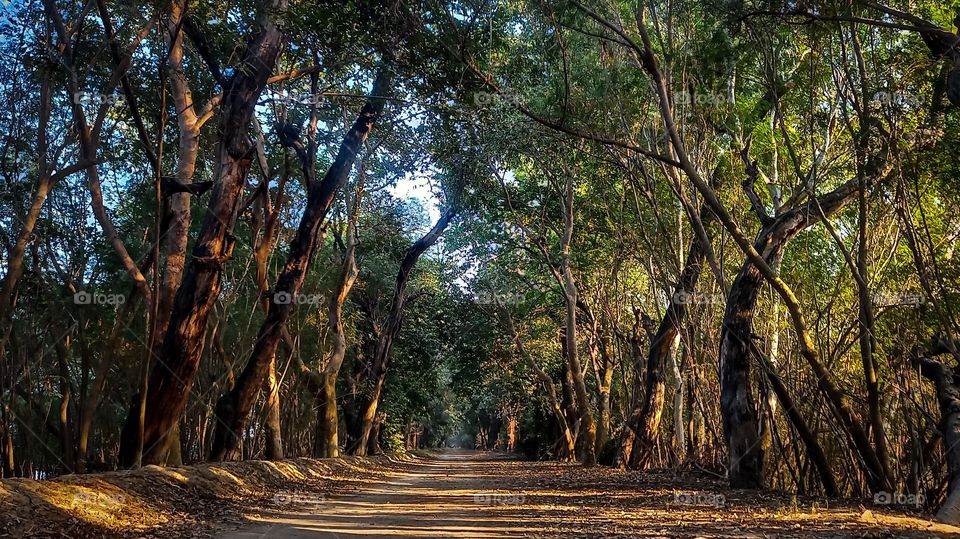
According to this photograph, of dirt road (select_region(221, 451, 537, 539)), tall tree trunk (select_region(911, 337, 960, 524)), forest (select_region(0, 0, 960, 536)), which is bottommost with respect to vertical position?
dirt road (select_region(221, 451, 537, 539))

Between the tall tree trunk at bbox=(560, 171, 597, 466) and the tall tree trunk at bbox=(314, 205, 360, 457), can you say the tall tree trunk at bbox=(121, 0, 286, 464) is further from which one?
the tall tree trunk at bbox=(560, 171, 597, 466)

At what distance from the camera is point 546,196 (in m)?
20.3

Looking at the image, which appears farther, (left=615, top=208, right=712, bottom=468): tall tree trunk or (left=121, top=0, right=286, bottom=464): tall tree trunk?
(left=615, top=208, right=712, bottom=468): tall tree trunk

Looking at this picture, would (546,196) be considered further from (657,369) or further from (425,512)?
(425,512)

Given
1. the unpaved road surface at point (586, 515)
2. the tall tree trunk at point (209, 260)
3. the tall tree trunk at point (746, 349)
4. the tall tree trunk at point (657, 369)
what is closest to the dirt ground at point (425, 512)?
the unpaved road surface at point (586, 515)

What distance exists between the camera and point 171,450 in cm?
962

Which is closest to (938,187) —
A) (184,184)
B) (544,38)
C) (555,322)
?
(544,38)

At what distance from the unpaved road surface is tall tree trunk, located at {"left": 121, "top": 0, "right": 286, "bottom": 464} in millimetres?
1927

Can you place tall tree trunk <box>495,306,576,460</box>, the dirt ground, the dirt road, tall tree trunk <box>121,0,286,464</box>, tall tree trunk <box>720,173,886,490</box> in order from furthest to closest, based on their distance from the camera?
1. tall tree trunk <box>495,306,576,460</box>
2. tall tree trunk <box>720,173,886,490</box>
3. tall tree trunk <box>121,0,286,464</box>
4. the dirt road
5. the dirt ground

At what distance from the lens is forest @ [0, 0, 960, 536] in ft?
27.8

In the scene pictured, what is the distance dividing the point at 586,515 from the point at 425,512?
7.16ft

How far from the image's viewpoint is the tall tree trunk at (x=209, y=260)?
352 inches

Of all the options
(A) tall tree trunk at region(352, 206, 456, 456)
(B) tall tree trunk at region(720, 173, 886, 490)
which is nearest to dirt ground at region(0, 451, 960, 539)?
(B) tall tree trunk at region(720, 173, 886, 490)

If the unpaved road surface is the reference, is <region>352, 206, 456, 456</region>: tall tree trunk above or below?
above
